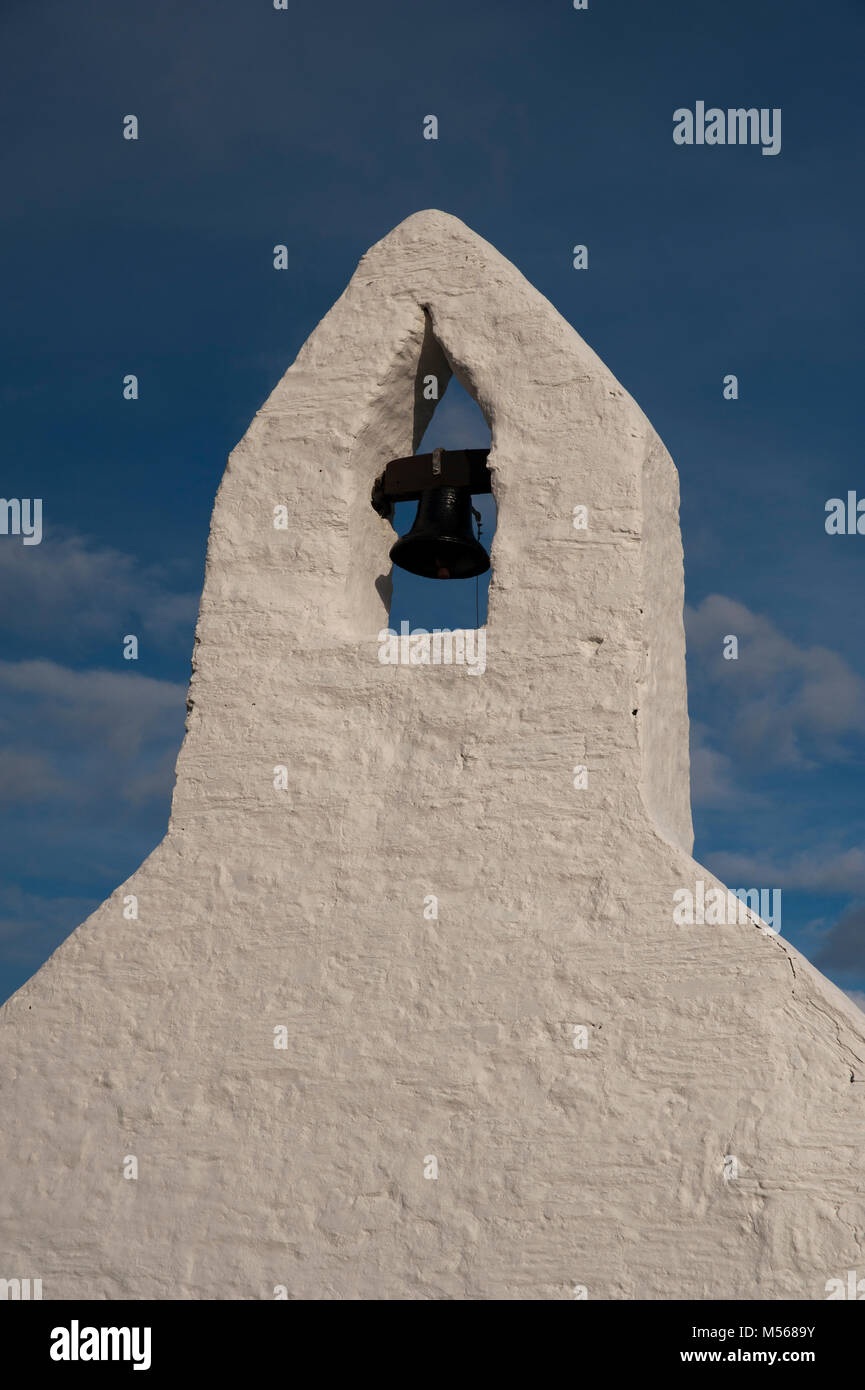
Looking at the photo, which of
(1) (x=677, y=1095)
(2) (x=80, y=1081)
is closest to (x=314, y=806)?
(2) (x=80, y=1081)

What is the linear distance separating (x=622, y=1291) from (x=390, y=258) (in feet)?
14.5

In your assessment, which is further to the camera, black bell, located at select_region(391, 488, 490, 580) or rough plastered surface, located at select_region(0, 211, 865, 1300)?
black bell, located at select_region(391, 488, 490, 580)

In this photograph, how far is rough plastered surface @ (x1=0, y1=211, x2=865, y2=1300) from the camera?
418 cm

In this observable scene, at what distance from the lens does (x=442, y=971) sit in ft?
15.2

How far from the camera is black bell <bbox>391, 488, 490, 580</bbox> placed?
5.75 metres

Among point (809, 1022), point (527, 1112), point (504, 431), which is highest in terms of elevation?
point (504, 431)

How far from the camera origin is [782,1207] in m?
4.00

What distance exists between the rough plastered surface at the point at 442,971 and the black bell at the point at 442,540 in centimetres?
28

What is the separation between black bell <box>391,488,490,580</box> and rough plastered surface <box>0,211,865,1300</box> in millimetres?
283

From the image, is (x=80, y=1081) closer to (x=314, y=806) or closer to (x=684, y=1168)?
(x=314, y=806)

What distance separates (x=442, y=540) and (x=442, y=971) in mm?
2017

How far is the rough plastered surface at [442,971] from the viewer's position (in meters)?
4.18

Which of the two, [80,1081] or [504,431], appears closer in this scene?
[80,1081]

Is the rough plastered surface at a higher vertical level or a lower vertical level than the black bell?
lower
